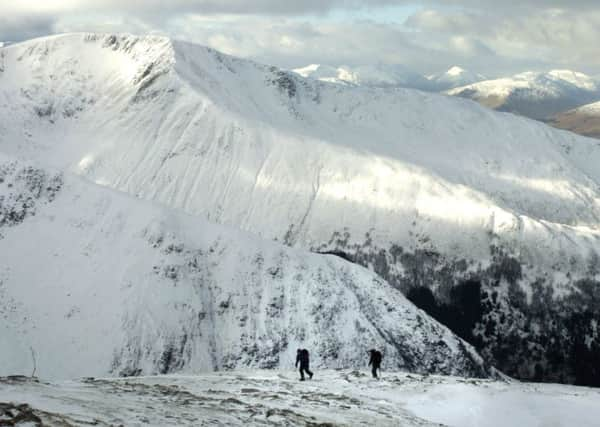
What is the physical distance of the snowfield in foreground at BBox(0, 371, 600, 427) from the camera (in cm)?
2458

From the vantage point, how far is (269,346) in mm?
86625

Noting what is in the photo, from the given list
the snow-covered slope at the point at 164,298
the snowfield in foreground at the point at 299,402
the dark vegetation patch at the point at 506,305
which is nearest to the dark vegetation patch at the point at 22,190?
the snow-covered slope at the point at 164,298

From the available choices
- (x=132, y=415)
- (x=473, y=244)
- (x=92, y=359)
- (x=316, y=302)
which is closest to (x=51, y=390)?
(x=132, y=415)

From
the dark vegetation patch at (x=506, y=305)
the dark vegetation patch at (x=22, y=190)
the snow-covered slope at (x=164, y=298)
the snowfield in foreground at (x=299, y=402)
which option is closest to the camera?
the snowfield in foreground at (x=299, y=402)

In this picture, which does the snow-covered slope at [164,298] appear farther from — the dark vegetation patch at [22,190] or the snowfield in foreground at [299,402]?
the snowfield in foreground at [299,402]

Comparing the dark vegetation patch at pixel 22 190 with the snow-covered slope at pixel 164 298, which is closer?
the snow-covered slope at pixel 164 298

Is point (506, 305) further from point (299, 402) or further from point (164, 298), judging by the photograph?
point (299, 402)

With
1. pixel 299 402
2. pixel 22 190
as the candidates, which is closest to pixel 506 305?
pixel 22 190

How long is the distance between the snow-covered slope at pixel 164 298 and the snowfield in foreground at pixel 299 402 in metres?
39.7

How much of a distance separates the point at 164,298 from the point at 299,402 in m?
60.0

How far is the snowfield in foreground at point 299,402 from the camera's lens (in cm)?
2458

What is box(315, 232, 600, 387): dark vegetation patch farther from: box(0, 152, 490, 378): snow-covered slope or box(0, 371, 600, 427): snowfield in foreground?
box(0, 371, 600, 427): snowfield in foreground

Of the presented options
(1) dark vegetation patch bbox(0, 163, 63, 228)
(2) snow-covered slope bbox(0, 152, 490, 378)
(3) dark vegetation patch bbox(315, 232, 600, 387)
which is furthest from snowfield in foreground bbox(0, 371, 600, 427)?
(3) dark vegetation patch bbox(315, 232, 600, 387)

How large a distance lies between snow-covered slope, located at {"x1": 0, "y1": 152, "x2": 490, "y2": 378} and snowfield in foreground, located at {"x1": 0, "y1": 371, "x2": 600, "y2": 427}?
39.7 meters
